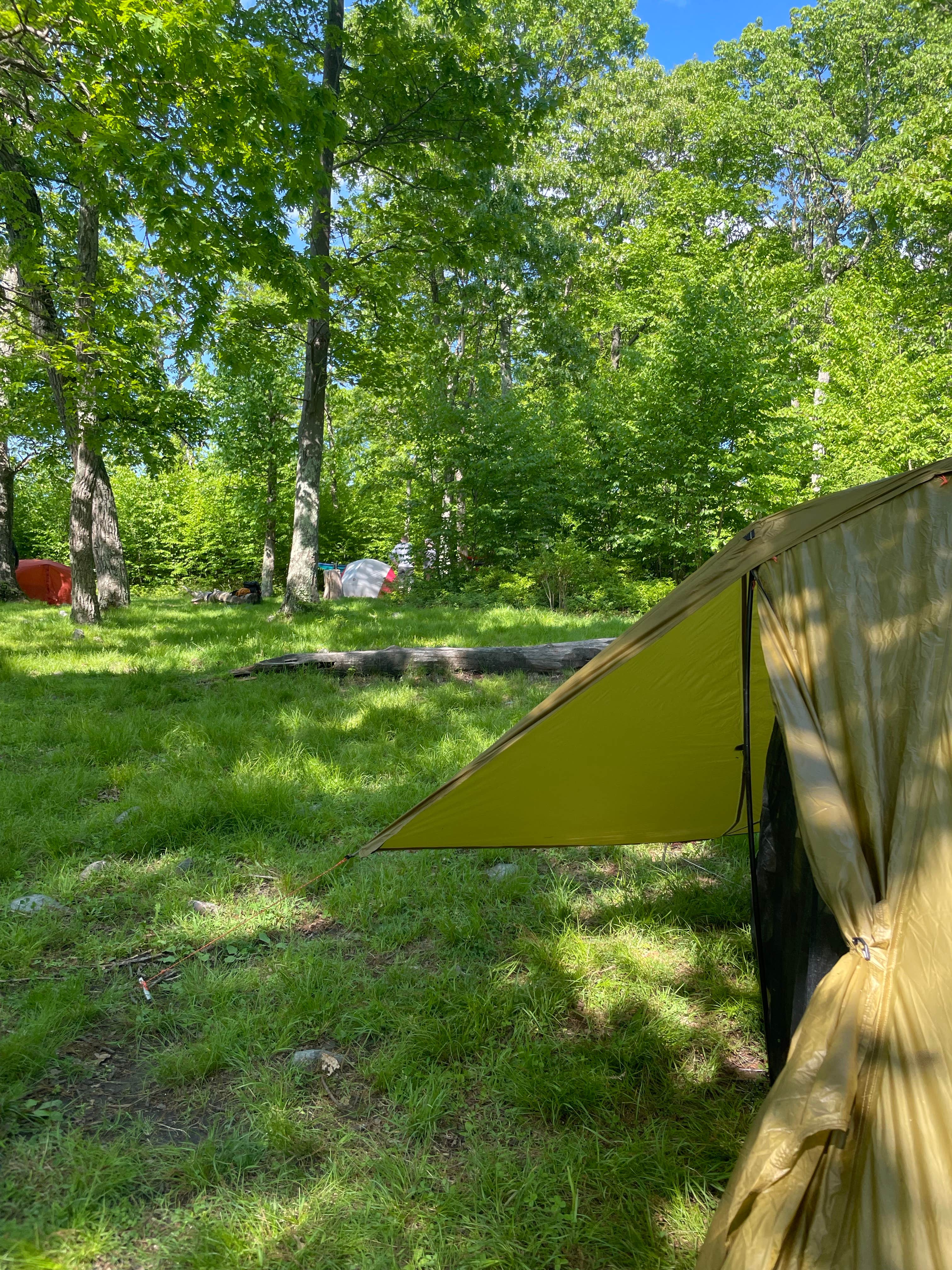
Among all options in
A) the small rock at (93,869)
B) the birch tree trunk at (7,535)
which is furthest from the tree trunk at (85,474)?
the small rock at (93,869)

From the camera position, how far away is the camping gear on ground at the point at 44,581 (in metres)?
15.5

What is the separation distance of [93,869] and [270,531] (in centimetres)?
1580

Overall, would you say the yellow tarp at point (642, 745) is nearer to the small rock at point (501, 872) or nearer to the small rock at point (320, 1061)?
the small rock at point (501, 872)

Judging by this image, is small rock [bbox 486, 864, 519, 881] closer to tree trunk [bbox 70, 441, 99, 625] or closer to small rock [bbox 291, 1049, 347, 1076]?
small rock [bbox 291, 1049, 347, 1076]

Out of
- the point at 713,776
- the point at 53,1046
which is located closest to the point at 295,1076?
the point at 53,1046

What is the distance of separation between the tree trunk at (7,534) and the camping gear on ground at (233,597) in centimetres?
325

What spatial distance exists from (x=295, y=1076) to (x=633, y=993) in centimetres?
122

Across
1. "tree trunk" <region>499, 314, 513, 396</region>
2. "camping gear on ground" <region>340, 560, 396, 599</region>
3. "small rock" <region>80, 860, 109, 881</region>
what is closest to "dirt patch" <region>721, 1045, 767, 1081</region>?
"small rock" <region>80, 860, 109, 881</region>

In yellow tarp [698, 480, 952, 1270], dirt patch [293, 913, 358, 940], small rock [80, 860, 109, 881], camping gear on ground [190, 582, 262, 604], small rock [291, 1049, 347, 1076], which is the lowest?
small rock [291, 1049, 347, 1076]

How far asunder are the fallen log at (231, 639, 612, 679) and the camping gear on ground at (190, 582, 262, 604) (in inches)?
351

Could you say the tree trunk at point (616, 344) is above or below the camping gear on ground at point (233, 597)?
above

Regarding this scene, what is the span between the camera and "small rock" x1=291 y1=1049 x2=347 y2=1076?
240 cm

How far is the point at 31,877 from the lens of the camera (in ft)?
11.4

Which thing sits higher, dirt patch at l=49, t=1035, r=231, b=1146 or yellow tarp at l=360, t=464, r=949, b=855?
yellow tarp at l=360, t=464, r=949, b=855
